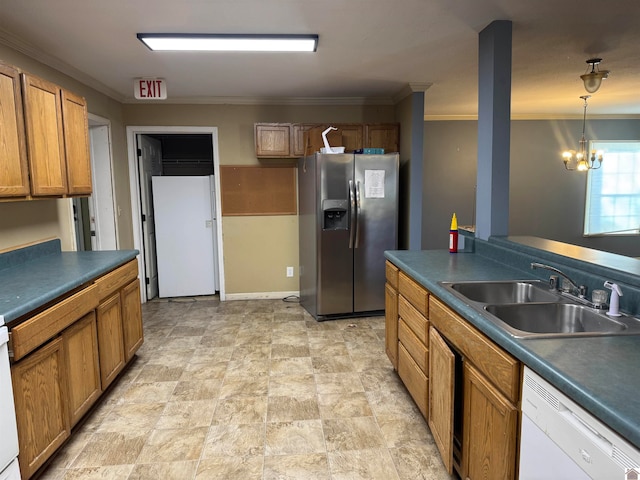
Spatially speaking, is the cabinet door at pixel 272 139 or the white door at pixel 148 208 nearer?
the cabinet door at pixel 272 139

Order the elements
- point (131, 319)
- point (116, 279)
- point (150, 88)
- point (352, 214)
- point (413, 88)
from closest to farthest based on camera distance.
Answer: point (116, 279)
point (131, 319)
point (150, 88)
point (352, 214)
point (413, 88)

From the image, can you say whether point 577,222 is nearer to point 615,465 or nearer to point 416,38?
point 416,38

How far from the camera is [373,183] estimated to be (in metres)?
3.95

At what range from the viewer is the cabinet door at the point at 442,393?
170 centimetres

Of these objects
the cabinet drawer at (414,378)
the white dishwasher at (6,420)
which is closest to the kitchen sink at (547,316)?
the cabinet drawer at (414,378)

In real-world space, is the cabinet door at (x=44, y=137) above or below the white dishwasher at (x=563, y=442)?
above

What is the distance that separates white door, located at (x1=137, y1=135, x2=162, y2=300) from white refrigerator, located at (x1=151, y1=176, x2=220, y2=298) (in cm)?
11

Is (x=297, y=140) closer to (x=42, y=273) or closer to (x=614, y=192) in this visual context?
(x=42, y=273)

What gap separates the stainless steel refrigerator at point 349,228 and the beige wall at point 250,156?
0.76 metres

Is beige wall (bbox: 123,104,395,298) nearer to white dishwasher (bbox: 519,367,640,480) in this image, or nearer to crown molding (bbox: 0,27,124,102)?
crown molding (bbox: 0,27,124,102)

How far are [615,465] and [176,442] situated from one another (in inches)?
77.6

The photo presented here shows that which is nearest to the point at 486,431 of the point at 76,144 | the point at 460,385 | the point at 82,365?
the point at 460,385

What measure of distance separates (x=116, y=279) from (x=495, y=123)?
268cm

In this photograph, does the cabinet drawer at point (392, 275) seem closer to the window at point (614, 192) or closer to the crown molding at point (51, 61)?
the crown molding at point (51, 61)
